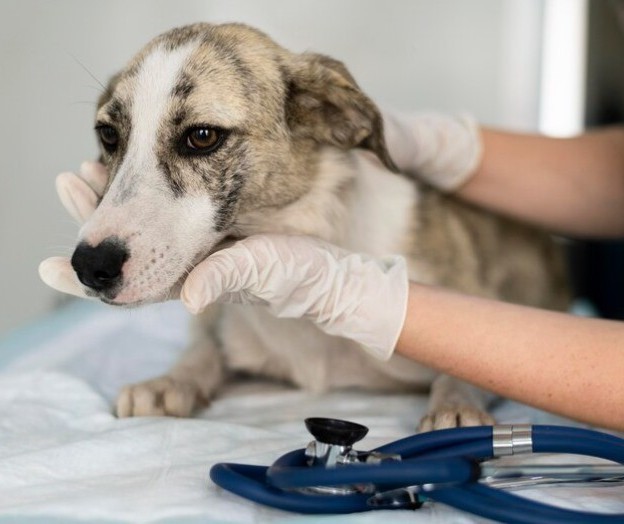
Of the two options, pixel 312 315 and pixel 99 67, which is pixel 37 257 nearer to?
pixel 99 67

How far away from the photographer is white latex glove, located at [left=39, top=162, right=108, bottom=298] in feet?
4.36

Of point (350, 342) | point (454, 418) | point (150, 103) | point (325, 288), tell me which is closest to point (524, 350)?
point (454, 418)

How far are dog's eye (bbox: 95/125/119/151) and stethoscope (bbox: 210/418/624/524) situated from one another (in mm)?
655

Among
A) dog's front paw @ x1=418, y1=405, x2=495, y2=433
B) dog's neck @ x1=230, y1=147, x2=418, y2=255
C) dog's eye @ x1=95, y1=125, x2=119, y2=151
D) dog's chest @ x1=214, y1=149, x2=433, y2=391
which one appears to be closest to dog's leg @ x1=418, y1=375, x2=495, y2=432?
dog's front paw @ x1=418, y1=405, x2=495, y2=433

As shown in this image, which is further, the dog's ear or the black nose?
the dog's ear

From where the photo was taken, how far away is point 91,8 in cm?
259

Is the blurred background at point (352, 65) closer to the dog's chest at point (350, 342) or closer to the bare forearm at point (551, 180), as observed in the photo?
the bare forearm at point (551, 180)

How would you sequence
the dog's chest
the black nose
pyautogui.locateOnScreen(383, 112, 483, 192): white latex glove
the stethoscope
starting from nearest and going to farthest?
the stethoscope → the black nose → the dog's chest → pyautogui.locateOnScreen(383, 112, 483, 192): white latex glove


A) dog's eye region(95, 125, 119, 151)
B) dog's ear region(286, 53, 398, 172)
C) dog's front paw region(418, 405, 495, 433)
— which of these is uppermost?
dog's ear region(286, 53, 398, 172)

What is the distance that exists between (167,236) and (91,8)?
1543 millimetres

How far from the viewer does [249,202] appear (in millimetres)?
1519

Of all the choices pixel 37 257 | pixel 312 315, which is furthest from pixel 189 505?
pixel 37 257

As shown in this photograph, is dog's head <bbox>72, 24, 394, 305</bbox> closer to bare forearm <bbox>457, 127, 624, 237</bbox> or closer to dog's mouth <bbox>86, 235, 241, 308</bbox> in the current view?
dog's mouth <bbox>86, 235, 241, 308</bbox>

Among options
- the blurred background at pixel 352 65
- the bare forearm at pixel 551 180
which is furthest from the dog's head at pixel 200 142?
the bare forearm at pixel 551 180
